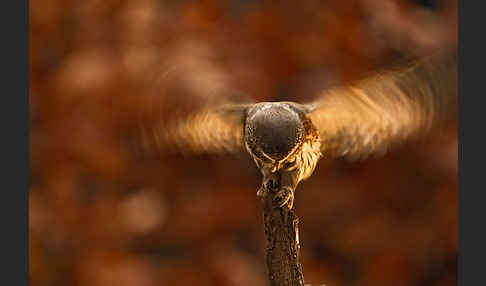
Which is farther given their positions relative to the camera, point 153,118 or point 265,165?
point 153,118

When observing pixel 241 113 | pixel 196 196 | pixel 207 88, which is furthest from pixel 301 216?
pixel 241 113

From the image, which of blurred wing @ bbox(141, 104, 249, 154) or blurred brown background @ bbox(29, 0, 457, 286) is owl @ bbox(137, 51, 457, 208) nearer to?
blurred wing @ bbox(141, 104, 249, 154)

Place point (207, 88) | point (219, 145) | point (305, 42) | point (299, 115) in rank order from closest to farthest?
point (299, 115)
point (219, 145)
point (207, 88)
point (305, 42)

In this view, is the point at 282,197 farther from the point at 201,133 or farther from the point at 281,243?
the point at 201,133

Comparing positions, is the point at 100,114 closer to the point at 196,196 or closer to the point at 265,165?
the point at 196,196

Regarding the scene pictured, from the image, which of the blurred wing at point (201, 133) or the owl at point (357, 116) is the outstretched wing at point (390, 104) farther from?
the blurred wing at point (201, 133)

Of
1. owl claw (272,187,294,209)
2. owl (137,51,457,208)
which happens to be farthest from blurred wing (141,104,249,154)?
owl claw (272,187,294,209)

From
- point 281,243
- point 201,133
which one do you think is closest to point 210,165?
point 201,133
